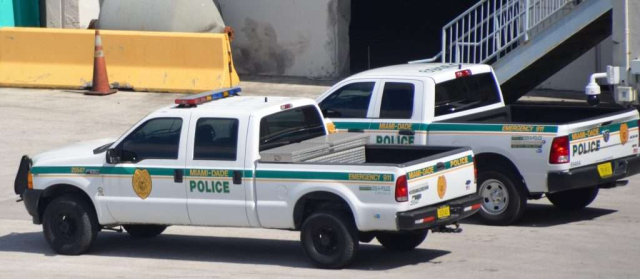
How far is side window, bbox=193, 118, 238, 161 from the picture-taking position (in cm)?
1060

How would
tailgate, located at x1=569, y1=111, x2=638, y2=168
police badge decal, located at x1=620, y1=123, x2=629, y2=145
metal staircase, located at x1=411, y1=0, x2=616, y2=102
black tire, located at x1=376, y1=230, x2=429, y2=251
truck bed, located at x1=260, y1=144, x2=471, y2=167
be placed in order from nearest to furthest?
truck bed, located at x1=260, y1=144, x2=471, y2=167 < black tire, located at x1=376, y1=230, x2=429, y2=251 < tailgate, located at x1=569, y1=111, x2=638, y2=168 < police badge decal, located at x1=620, y1=123, x2=629, y2=145 < metal staircase, located at x1=411, y1=0, x2=616, y2=102

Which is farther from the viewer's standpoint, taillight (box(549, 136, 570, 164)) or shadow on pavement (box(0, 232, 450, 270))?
taillight (box(549, 136, 570, 164))

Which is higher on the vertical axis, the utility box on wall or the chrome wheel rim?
the utility box on wall

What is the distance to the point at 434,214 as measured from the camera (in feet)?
33.3

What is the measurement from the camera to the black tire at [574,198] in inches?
514

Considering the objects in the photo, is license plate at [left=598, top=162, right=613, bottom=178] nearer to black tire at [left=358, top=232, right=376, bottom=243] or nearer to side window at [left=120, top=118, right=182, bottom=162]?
black tire at [left=358, top=232, right=376, bottom=243]

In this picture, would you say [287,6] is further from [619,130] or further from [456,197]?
[456,197]

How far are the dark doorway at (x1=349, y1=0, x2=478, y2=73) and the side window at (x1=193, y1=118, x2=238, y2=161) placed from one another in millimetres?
11992

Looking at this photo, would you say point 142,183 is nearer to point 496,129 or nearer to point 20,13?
point 496,129

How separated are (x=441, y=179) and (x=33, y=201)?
12.9ft

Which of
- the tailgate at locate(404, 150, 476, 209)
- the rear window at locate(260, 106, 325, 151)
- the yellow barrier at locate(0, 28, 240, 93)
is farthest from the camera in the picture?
the yellow barrier at locate(0, 28, 240, 93)

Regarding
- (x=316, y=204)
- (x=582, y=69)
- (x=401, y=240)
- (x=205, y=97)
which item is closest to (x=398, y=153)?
(x=401, y=240)

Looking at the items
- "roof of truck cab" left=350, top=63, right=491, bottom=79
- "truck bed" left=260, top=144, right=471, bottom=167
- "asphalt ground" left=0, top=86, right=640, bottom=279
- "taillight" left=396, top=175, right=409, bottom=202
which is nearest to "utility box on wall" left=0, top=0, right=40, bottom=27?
→ "asphalt ground" left=0, top=86, right=640, bottom=279

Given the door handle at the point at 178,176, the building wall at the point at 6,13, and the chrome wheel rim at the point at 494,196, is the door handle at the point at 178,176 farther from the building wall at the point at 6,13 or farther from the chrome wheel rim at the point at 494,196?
the building wall at the point at 6,13
